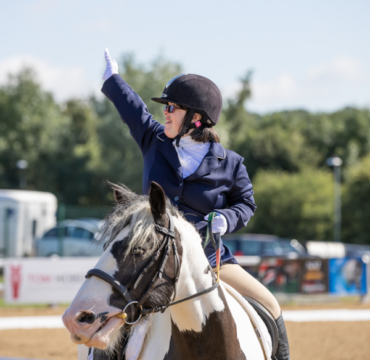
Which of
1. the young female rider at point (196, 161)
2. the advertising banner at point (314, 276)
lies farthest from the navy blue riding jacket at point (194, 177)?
the advertising banner at point (314, 276)

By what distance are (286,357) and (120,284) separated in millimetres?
1468

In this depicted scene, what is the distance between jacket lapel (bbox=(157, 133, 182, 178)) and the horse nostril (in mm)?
945

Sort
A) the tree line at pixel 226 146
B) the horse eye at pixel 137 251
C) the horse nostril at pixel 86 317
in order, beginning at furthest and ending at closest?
the tree line at pixel 226 146 < the horse eye at pixel 137 251 < the horse nostril at pixel 86 317

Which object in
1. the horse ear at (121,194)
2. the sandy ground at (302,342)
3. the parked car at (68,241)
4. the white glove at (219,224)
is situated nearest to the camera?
the horse ear at (121,194)

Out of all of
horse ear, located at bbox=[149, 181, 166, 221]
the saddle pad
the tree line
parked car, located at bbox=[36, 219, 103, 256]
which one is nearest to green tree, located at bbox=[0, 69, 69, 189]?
the tree line

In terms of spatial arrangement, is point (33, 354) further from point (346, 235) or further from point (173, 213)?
point (346, 235)

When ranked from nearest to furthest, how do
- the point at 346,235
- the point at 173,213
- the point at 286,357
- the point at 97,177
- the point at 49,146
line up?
the point at 173,213
the point at 286,357
the point at 346,235
the point at 97,177
the point at 49,146

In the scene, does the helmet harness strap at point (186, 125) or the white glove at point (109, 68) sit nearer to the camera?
the helmet harness strap at point (186, 125)

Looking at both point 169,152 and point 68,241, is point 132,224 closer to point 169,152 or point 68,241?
point 169,152

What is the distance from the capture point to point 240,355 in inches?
100

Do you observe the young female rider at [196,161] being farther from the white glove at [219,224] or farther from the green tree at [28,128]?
the green tree at [28,128]

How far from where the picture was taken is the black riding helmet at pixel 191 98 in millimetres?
2811

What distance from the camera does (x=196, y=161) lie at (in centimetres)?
283

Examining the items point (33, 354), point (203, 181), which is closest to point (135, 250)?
point (203, 181)
